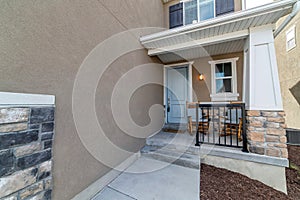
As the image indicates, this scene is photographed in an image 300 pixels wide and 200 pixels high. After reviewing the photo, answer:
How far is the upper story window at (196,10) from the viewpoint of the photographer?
15.3 feet

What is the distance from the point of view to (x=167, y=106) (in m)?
5.50

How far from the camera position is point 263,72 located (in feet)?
8.67

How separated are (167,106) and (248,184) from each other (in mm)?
3526

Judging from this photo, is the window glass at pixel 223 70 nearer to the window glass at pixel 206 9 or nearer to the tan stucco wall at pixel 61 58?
the window glass at pixel 206 9

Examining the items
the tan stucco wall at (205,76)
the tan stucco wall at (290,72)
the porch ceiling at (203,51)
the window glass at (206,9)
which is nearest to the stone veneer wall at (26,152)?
the porch ceiling at (203,51)

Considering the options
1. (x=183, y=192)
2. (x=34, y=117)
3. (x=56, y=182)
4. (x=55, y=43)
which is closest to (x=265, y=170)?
(x=183, y=192)

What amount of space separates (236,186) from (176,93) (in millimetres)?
3679

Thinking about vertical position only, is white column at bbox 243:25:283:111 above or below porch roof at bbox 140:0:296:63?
below

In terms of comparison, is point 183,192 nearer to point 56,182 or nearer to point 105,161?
point 105,161

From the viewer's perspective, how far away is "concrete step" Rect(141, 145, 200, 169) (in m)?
2.78

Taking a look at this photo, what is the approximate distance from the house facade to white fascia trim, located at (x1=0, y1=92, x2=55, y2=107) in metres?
0.09

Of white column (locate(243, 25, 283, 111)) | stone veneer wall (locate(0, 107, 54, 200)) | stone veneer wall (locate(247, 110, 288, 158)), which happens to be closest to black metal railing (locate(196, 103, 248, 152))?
stone veneer wall (locate(247, 110, 288, 158))

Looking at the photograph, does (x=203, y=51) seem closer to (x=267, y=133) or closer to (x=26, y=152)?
(x=267, y=133)

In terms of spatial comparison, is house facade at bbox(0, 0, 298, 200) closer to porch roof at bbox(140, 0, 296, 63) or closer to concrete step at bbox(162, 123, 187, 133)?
porch roof at bbox(140, 0, 296, 63)
